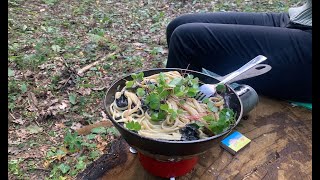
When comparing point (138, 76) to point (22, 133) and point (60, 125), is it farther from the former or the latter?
point (22, 133)

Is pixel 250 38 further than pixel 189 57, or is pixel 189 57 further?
pixel 189 57

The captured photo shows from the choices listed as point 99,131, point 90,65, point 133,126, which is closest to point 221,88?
point 133,126

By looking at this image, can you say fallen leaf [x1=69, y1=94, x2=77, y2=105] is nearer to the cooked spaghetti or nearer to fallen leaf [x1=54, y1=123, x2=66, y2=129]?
fallen leaf [x1=54, y1=123, x2=66, y2=129]

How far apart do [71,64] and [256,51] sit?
2.23 metres

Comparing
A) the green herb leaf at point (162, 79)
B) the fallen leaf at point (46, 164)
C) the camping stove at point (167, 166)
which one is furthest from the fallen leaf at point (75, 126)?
the green herb leaf at point (162, 79)

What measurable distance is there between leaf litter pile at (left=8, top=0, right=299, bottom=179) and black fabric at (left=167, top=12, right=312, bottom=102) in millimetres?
946

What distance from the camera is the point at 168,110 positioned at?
4.88 feet

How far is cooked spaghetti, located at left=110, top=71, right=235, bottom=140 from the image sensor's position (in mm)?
1451

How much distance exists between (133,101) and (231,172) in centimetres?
68

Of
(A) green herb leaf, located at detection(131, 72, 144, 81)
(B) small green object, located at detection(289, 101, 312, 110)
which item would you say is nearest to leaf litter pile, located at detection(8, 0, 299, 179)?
(A) green herb leaf, located at detection(131, 72, 144, 81)

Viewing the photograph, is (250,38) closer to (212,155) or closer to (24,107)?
(212,155)

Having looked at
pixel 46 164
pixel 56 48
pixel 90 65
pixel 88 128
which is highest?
pixel 56 48

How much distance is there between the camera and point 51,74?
3.51 m
